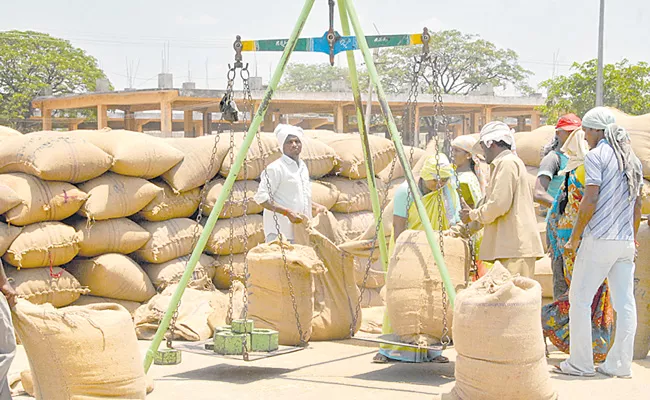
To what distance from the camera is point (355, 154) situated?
8.74 meters

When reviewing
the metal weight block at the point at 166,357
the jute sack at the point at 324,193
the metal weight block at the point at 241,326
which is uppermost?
the jute sack at the point at 324,193

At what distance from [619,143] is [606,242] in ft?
2.02

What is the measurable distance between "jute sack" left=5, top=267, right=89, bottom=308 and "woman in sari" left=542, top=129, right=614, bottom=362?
3.66 m

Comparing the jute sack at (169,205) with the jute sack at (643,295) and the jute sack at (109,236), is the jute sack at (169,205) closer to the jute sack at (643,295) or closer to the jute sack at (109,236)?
the jute sack at (109,236)

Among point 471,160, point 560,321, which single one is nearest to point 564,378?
point 560,321

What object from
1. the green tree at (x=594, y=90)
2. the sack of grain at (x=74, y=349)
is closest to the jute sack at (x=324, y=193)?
the sack of grain at (x=74, y=349)

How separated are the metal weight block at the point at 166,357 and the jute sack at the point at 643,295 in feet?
10.4

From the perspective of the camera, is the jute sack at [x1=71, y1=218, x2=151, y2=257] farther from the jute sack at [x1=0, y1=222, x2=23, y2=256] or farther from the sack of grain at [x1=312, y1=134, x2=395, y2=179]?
the sack of grain at [x1=312, y1=134, x2=395, y2=179]

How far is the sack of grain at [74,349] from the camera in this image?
414cm

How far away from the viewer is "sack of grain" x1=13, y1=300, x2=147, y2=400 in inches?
163

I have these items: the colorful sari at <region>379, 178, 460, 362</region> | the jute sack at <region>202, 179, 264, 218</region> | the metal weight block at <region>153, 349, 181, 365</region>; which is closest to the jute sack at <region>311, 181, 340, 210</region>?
the jute sack at <region>202, 179, 264, 218</region>

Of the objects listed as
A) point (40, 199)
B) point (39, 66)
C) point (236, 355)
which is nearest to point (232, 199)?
point (40, 199)

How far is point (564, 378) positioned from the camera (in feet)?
17.6

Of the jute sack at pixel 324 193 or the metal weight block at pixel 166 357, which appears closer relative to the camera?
the metal weight block at pixel 166 357
